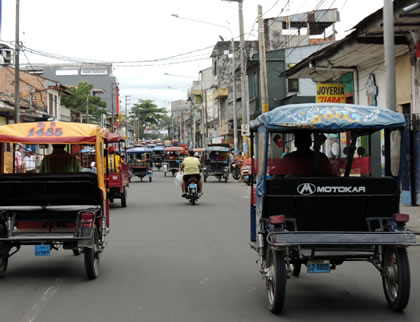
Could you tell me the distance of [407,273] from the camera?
6008 millimetres

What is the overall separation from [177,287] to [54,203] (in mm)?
2554

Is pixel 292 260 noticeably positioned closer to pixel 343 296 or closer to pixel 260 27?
pixel 343 296

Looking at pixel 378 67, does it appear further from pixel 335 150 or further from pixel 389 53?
pixel 335 150

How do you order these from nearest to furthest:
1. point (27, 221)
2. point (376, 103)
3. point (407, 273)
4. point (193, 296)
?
point (407, 273)
point (193, 296)
point (27, 221)
point (376, 103)

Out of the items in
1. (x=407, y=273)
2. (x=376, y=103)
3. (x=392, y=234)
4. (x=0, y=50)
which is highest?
(x=0, y=50)

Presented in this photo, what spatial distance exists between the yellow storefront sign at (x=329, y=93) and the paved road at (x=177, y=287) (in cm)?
1244

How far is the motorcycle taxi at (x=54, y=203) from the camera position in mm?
8070

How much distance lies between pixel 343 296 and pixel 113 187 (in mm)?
12878

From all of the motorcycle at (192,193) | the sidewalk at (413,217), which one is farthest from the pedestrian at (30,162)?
the sidewalk at (413,217)

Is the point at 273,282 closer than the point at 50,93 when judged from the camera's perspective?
Yes

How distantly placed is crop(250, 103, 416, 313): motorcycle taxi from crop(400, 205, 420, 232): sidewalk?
649 cm

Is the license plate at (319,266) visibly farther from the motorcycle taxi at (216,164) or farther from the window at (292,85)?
the window at (292,85)

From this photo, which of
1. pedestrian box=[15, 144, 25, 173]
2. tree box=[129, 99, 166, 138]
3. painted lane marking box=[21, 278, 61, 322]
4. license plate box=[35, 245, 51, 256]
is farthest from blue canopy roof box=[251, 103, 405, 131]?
tree box=[129, 99, 166, 138]

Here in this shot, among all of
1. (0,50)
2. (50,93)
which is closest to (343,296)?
(0,50)
